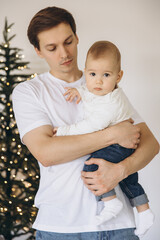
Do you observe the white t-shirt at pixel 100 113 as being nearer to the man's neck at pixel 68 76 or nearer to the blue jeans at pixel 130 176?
the blue jeans at pixel 130 176

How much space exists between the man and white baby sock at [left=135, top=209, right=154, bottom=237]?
41 mm

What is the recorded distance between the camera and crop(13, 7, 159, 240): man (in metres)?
1.39

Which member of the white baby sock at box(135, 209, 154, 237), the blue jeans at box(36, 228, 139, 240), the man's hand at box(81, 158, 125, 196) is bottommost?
the white baby sock at box(135, 209, 154, 237)

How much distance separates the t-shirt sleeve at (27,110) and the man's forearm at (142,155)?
1.38ft

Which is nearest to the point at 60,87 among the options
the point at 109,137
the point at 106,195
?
the point at 109,137

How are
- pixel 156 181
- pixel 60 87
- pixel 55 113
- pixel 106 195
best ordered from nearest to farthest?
pixel 106 195
pixel 55 113
pixel 60 87
pixel 156 181

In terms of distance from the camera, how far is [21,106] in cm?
153

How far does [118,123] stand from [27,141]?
45 centimetres

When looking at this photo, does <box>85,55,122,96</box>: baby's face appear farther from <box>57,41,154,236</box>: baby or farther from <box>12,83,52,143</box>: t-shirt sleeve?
<box>12,83,52,143</box>: t-shirt sleeve

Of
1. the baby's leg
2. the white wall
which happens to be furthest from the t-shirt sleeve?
the white wall

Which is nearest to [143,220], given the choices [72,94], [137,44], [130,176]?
[130,176]

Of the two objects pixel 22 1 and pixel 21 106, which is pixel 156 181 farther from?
pixel 22 1

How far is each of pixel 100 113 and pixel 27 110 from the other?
359 millimetres

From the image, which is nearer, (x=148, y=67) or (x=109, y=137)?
(x=109, y=137)
